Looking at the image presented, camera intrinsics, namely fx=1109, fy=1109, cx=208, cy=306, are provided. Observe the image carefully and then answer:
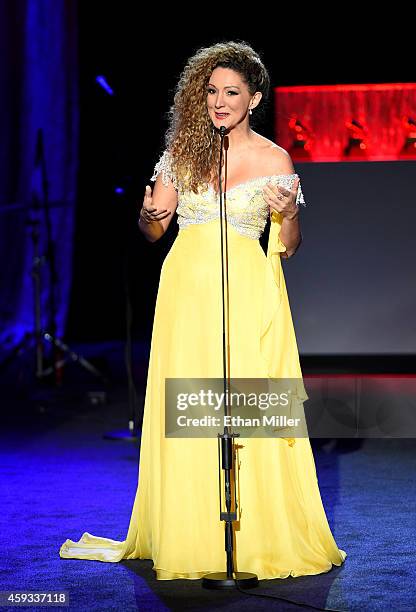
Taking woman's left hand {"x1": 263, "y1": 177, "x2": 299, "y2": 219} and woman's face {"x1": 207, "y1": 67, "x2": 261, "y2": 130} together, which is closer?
woman's left hand {"x1": 263, "y1": 177, "x2": 299, "y2": 219}

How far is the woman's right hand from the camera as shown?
3595 mm

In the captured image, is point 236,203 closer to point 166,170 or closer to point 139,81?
point 166,170

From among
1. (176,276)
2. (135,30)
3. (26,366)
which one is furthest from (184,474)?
(135,30)

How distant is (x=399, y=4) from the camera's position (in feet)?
28.2

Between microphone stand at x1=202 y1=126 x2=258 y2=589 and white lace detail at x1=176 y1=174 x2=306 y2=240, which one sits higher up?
white lace detail at x1=176 y1=174 x2=306 y2=240

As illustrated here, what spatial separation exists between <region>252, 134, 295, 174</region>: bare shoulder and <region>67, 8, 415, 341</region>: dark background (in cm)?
218

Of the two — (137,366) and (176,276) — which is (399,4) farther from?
(176,276)

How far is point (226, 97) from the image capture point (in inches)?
142

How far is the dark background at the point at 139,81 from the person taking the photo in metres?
8.49

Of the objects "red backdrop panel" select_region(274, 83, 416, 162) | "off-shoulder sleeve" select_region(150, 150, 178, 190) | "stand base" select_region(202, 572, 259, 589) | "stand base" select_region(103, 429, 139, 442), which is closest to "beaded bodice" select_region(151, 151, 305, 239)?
"off-shoulder sleeve" select_region(150, 150, 178, 190)

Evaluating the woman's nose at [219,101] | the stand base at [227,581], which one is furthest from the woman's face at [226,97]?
the stand base at [227,581]

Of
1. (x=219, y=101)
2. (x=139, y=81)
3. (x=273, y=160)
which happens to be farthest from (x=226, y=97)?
(x=139, y=81)

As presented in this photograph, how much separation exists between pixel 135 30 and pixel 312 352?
421 centimetres

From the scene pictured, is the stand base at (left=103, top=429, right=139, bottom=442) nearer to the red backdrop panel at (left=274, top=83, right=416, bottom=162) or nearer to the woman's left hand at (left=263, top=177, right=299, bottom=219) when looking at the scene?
the red backdrop panel at (left=274, top=83, right=416, bottom=162)
